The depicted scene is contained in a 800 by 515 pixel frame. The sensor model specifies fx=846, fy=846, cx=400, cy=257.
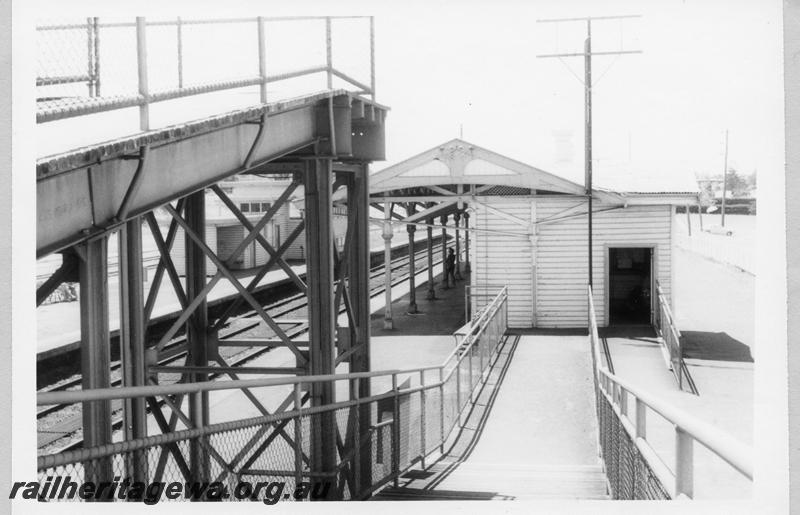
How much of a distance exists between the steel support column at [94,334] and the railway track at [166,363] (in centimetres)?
237

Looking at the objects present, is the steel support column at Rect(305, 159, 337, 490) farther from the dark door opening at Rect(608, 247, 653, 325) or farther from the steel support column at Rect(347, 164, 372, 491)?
Result: the dark door opening at Rect(608, 247, 653, 325)

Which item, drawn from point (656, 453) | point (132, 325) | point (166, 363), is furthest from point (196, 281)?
point (166, 363)

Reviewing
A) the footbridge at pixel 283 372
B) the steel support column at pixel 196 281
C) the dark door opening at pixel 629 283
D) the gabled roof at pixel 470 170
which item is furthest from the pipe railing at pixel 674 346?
the steel support column at pixel 196 281

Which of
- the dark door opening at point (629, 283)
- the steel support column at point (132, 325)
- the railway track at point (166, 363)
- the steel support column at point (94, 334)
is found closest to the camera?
the steel support column at point (94, 334)

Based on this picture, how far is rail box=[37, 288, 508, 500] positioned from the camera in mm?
4457

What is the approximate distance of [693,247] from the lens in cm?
2794

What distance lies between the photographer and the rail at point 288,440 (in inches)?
175

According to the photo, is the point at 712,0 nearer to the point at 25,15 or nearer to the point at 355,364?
the point at 25,15

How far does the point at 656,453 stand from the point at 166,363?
558 inches

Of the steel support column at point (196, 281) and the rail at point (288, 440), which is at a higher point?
the steel support column at point (196, 281)

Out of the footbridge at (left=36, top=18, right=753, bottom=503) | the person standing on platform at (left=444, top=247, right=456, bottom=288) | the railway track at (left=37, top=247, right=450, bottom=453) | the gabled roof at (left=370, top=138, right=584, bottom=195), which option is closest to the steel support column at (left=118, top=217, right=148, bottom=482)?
the footbridge at (left=36, top=18, right=753, bottom=503)

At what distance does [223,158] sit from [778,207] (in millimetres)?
3819

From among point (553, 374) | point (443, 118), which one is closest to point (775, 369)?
point (553, 374)

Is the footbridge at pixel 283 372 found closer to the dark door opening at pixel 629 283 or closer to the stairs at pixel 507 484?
the stairs at pixel 507 484
